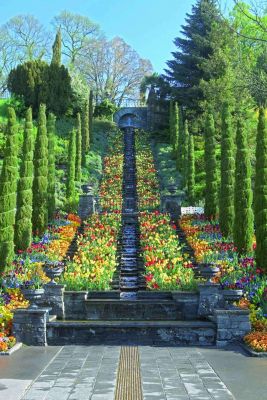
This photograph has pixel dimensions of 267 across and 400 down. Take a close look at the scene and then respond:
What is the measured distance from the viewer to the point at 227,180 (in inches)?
810

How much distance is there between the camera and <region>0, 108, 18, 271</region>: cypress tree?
15.4 m

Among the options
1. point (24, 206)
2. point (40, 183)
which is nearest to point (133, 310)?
point (24, 206)

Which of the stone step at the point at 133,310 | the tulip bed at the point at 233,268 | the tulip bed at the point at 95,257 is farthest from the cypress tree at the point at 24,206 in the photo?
the tulip bed at the point at 233,268

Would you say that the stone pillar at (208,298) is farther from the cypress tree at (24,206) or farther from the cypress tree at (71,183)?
the cypress tree at (71,183)

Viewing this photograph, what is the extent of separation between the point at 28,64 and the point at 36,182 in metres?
24.1

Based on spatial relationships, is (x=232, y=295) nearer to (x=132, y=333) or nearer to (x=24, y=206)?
(x=132, y=333)

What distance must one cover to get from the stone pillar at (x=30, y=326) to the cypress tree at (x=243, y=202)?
28.8 feet

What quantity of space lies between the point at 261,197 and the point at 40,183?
936cm

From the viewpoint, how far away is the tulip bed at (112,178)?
26906 millimetres

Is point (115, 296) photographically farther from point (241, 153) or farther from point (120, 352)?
point (241, 153)

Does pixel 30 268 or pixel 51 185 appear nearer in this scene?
pixel 30 268

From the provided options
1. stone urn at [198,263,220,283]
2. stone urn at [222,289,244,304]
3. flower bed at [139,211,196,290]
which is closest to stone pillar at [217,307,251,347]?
stone urn at [222,289,244,304]

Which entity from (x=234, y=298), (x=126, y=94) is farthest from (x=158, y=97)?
(x=234, y=298)

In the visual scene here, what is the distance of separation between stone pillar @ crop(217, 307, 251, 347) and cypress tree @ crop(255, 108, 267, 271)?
15.0 feet
